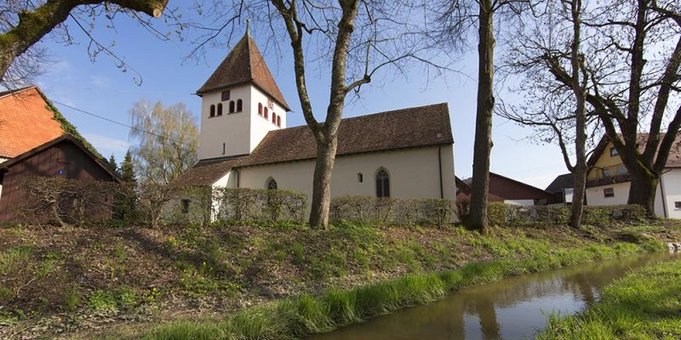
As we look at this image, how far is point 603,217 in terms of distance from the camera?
60.8ft

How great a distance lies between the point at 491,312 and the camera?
239 inches

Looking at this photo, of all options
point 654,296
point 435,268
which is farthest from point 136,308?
point 654,296

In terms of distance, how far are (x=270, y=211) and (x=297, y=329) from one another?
293 inches

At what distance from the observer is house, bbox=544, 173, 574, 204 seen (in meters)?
43.1

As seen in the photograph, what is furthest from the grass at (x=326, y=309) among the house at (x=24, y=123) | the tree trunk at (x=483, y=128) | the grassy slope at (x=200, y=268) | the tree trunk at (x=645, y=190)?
the house at (x=24, y=123)

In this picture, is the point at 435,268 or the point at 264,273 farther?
the point at 435,268

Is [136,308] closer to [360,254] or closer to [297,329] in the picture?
[297,329]

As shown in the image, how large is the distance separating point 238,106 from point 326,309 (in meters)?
26.8

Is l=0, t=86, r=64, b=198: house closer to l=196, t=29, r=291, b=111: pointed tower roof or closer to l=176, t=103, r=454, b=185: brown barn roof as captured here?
l=176, t=103, r=454, b=185: brown barn roof

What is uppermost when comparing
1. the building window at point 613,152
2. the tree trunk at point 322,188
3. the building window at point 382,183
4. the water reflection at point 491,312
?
the building window at point 613,152

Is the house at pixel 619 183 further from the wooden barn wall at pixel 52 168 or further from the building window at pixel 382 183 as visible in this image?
the wooden barn wall at pixel 52 168

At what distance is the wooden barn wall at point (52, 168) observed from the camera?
15086 millimetres

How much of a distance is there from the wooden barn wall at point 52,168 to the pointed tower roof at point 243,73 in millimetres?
14803

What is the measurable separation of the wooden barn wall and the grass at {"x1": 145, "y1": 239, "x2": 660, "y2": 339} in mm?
13309
